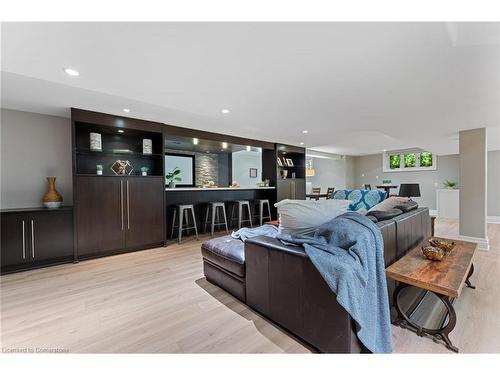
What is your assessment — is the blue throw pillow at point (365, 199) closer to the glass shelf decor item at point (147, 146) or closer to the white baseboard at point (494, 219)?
the glass shelf decor item at point (147, 146)

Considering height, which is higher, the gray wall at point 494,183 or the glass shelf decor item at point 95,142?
the glass shelf decor item at point 95,142

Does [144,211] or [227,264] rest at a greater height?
[144,211]

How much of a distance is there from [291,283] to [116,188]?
312cm

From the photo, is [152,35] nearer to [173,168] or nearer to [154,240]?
[154,240]

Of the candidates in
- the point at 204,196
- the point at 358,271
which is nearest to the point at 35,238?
the point at 204,196

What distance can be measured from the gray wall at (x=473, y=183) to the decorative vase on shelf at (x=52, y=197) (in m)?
6.80

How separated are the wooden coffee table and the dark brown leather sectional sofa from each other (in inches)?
8.1

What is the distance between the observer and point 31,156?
3.29 meters

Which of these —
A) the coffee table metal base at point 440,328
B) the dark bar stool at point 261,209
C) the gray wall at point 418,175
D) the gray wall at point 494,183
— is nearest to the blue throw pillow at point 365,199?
the dark bar stool at point 261,209

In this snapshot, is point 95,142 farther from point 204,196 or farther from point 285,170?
point 285,170

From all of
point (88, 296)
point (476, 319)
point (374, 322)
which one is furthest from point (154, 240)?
point (476, 319)

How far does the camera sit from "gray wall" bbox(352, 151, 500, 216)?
662 centimetres

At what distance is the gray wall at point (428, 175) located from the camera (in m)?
6.62
